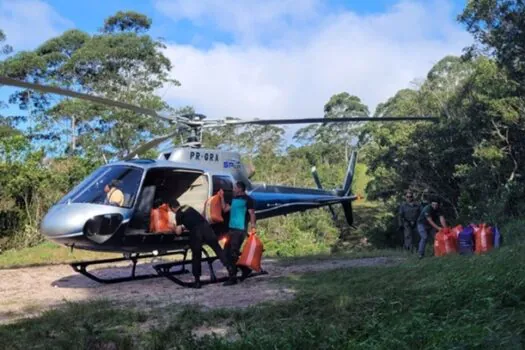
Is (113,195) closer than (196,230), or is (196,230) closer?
(113,195)

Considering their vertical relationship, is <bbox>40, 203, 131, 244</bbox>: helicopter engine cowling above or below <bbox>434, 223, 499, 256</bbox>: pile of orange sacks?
above

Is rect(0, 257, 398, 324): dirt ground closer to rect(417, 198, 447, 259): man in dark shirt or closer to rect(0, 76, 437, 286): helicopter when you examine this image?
rect(0, 76, 437, 286): helicopter

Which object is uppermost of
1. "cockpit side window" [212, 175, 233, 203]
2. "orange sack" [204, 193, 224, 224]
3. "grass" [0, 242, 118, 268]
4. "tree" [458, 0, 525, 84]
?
"tree" [458, 0, 525, 84]

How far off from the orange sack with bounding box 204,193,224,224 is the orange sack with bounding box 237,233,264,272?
0.90 metres

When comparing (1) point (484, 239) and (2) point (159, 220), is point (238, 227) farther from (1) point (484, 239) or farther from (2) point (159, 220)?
(1) point (484, 239)

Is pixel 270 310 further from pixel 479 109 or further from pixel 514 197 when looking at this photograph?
pixel 479 109

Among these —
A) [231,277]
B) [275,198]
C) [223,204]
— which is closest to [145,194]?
[223,204]

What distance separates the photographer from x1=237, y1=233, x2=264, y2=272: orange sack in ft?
30.3

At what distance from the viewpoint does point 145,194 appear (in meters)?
9.44

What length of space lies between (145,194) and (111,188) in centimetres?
55

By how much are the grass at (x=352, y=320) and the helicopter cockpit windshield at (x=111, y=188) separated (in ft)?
6.29

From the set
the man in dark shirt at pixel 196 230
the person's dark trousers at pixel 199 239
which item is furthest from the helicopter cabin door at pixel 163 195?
the person's dark trousers at pixel 199 239

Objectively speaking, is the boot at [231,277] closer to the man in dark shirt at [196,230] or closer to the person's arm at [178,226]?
the man in dark shirt at [196,230]

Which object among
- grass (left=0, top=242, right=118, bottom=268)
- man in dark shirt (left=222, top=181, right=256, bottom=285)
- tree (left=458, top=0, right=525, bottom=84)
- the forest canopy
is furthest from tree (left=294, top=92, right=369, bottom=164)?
Result: man in dark shirt (left=222, top=181, right=256, bottom=285)
